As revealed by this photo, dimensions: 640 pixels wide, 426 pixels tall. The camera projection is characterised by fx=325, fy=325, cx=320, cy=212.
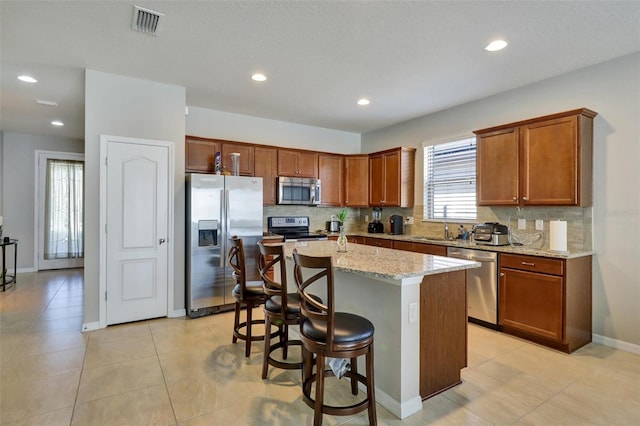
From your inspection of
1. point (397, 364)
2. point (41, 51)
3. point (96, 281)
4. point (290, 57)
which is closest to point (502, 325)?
point (397, 364)

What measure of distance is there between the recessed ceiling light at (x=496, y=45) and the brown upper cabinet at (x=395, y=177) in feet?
7.71

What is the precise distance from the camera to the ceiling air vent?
8.19 feet

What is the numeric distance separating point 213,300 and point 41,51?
313 cm

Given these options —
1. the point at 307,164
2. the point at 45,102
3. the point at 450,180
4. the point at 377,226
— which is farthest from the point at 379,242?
the point at 45,102

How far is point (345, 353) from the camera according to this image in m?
1.80

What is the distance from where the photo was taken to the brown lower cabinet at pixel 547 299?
305 centimetres

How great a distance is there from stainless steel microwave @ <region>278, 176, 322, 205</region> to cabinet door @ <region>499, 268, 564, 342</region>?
3.08 metres

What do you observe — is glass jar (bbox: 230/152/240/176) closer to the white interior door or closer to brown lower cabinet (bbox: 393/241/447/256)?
the white interior door

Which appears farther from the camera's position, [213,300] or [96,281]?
[213,300]

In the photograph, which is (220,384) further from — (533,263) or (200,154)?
(200,154)

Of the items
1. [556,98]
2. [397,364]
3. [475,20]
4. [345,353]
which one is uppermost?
[475,20]

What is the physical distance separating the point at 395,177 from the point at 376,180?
445 millimetres

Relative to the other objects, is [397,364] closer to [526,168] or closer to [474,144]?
[526,168]

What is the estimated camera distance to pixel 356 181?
596 cm
